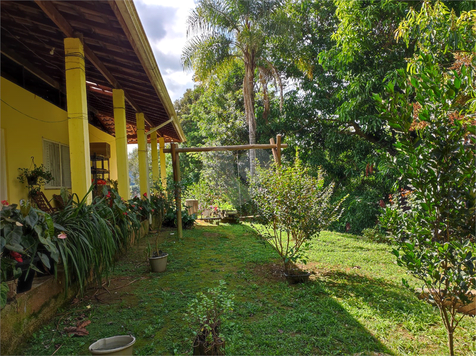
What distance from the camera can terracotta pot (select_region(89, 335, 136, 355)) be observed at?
215cm

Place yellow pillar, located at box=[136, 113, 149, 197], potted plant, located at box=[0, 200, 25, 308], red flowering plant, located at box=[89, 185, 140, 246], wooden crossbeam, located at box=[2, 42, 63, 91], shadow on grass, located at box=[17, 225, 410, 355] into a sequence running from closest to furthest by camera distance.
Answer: potted plant, located at box=[0, 200, 25, 308], shadow on grass, located at box=[17, 225, 410, 355], red flowering plant, located at box=[89, 185, 140, 246], wooden crossbeam, located at box=[2, 42, 63, 91], yellow pillar, located at box=[136, 113, 149, 197]

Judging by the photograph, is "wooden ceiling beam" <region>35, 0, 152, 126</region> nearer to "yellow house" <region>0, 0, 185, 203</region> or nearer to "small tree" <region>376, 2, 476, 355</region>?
"yellow house" <region>0, 0, 185, 203</region>

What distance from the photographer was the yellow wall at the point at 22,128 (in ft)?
17.8

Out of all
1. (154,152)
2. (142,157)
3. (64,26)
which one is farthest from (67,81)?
(154,152)

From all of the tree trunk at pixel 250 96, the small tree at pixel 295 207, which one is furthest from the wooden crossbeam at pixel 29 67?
the tree trunk at pixel 250 96

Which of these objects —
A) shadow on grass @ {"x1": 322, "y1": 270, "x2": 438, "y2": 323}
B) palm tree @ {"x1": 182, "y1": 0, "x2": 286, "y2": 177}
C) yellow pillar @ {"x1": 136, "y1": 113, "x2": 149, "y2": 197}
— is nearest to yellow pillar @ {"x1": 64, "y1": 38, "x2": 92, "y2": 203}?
shadow on grass @ {"x1": 322, "y1": 270, "x2": 438, "y2": 323}

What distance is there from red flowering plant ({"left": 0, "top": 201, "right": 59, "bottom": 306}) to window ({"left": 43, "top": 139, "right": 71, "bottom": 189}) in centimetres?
433

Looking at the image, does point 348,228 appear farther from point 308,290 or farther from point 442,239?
point 442,239

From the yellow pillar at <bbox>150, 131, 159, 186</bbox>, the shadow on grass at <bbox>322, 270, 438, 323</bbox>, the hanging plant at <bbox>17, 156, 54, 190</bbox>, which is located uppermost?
the yellow pillar at <bbox>150, 131, 159, 186</bbox>

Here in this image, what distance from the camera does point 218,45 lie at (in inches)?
474

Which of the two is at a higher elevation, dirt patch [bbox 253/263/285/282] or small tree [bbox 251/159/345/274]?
small tree [bbox 251/159/345/274]

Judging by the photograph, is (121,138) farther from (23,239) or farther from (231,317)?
(231,317)

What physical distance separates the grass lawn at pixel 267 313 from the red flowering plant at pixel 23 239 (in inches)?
25.9

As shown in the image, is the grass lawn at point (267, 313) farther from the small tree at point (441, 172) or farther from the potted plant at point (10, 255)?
the small tree at point (441, 172)
